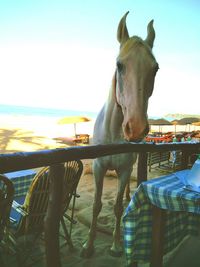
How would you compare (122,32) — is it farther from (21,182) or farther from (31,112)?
(31,112)

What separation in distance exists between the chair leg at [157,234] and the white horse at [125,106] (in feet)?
2.45

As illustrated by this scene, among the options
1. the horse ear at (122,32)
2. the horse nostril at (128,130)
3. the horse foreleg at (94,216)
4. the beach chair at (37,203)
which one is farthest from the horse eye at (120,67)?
the horse foreleg at (94,216)

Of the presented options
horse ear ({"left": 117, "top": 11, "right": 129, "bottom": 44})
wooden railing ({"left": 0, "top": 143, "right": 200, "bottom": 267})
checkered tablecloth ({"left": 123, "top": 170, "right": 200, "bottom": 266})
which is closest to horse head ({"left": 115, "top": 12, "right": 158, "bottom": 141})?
horse ear ({"left": 117, "top": 11, "right": 129, "bottom": 44})

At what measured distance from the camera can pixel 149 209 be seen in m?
1.95

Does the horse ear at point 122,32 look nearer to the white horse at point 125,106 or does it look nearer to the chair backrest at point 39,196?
the white horse at point 125,106

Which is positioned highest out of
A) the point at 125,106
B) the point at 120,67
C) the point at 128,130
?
the point at 120,67

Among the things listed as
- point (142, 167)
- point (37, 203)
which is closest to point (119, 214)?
point (37, 203)

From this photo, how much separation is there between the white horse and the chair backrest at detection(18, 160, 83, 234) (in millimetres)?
394

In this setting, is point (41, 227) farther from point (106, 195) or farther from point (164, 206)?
point (106, 195)

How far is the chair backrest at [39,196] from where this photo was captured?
9.41ft

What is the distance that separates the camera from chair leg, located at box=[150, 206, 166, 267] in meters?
1.77

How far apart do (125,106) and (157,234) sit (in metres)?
1.31

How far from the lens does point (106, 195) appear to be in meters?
6.06

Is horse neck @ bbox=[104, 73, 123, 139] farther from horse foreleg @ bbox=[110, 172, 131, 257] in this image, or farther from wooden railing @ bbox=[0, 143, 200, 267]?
wooden railing @ bbox=[0, 143, 200, 267]
